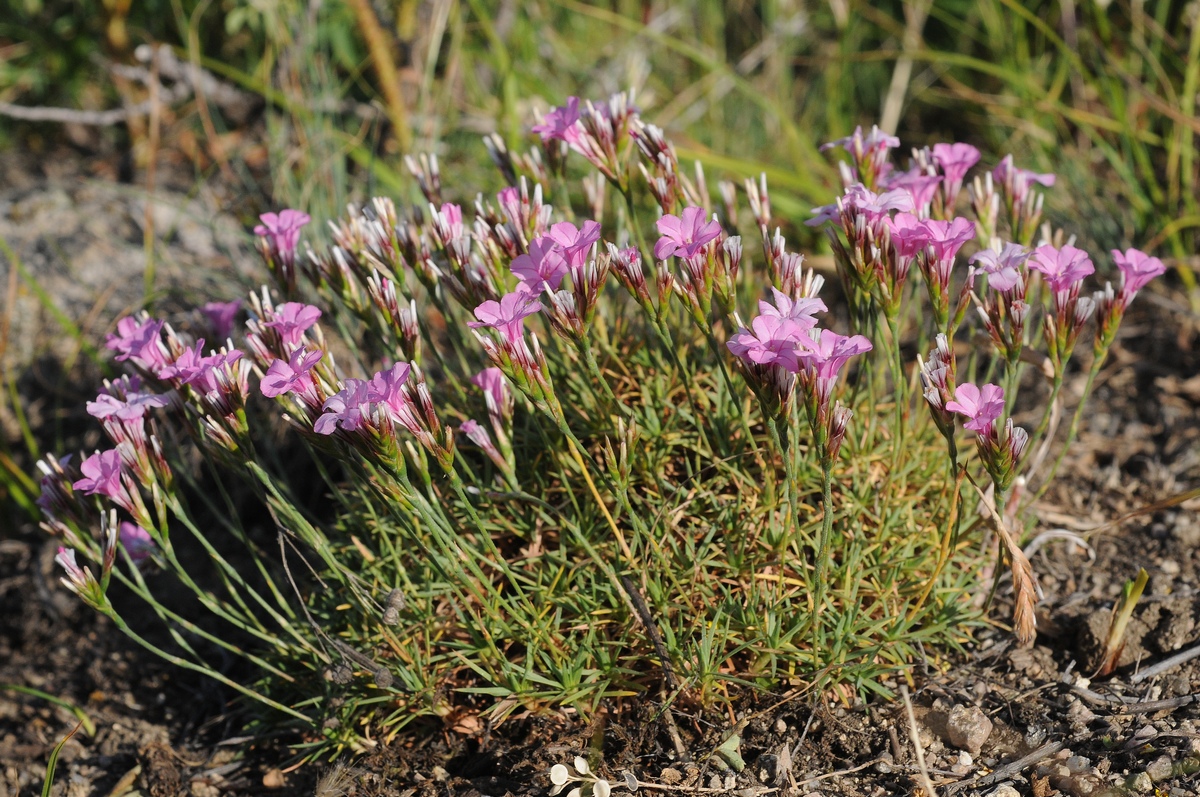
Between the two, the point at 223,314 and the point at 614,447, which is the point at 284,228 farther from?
the point at 614,447

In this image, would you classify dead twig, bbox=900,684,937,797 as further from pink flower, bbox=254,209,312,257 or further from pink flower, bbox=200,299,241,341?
pink flower, bbox=200,299,241,341

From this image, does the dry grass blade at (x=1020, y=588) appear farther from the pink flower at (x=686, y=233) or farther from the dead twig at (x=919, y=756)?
the pink flower at (x=686, y=233)

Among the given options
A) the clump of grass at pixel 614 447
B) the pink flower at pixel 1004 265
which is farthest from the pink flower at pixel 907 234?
the pink flower at pixel 1004 265

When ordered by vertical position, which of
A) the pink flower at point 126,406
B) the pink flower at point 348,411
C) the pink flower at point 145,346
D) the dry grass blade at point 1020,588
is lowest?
the dry grass blade at point 1020,588

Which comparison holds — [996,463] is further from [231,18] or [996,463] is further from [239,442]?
[231,18]

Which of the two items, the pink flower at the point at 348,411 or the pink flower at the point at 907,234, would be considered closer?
the pink flower at the point at 348,411

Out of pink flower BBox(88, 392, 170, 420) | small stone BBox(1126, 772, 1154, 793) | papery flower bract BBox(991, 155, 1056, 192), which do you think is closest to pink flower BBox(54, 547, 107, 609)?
pink flower BBox(88, 392, 170, 420)
